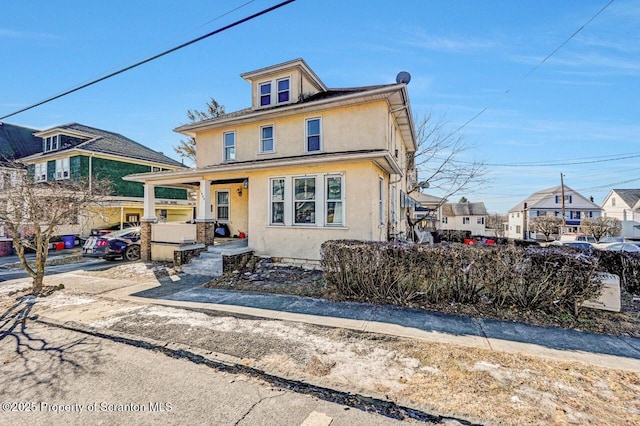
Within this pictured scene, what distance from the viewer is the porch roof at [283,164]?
8.66 m

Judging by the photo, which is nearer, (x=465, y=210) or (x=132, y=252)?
(x=132, y=252)

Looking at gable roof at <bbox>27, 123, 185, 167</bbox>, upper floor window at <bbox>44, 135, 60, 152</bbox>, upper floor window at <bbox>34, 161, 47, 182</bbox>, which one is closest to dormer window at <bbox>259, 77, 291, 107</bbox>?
gable roof at <bbox>27, 123, 185, 167</bbox>

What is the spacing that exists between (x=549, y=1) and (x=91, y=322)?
1217 centimetres

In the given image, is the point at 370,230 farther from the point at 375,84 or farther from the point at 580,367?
the point at 375,84

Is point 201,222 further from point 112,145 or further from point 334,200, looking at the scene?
point 112,145

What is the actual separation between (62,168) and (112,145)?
12.2 ft

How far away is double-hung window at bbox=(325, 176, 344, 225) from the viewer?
9.45 meters

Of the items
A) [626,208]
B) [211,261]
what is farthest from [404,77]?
[626,208]

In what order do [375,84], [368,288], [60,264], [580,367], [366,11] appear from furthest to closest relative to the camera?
[60,264], [375,84], [368,288], [366,11], [580,367]


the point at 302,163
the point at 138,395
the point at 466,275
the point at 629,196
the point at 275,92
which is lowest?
the point at 138,395

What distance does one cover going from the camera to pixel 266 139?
11.9m

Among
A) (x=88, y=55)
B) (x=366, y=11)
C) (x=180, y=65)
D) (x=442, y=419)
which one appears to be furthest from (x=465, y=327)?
(x=88, y=55)

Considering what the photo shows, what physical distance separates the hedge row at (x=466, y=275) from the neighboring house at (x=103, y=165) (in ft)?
66.7

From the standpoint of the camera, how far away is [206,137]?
1341 cm
